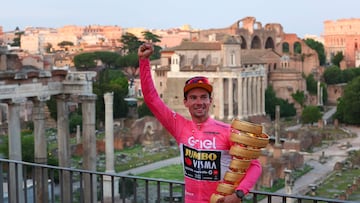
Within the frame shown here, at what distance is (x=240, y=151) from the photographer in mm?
3545

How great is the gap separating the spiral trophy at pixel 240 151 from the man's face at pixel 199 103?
27cm

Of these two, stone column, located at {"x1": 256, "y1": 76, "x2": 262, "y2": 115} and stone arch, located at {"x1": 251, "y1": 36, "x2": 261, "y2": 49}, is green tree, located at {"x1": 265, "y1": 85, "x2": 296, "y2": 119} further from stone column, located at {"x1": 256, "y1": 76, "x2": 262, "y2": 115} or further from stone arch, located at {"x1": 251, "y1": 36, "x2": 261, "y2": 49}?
stone arch, located at {"x1": 251, "y1": 36, "x2": 261, "y2": 49}

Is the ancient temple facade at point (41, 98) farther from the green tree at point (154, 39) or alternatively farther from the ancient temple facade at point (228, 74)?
the green tree at point (154, 39)

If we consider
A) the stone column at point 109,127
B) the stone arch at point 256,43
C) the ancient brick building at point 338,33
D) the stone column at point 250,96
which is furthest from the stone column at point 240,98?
the ancient brick building at point 338,33

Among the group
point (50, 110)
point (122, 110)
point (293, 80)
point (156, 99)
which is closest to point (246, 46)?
point (293, 80)

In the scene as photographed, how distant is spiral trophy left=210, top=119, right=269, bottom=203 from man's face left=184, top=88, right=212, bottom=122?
27cm

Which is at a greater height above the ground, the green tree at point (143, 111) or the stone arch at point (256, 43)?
the stone arch at point (256, 43)

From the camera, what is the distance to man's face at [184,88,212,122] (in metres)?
3.82

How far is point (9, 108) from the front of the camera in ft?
42.8

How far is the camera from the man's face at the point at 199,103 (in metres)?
3.82

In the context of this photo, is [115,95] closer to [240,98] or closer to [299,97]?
[240,98]

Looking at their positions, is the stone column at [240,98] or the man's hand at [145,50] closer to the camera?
the man's hand at [145,50]

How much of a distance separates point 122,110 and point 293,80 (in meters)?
15.0

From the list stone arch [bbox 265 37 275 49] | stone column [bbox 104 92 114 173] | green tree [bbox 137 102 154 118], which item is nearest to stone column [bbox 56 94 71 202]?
stone column [bbox 104 92 114 173]
